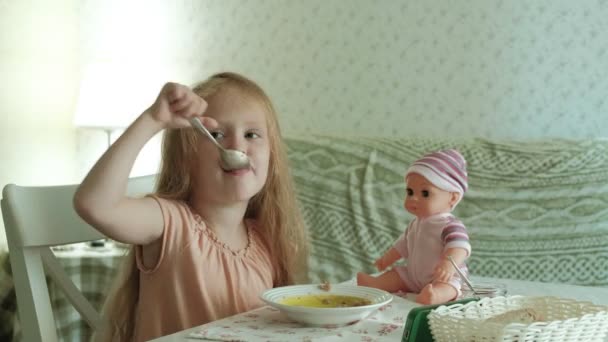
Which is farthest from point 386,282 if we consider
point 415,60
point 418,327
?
point 415,60

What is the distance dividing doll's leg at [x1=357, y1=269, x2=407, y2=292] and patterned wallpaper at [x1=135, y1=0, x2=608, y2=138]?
153 centimetres

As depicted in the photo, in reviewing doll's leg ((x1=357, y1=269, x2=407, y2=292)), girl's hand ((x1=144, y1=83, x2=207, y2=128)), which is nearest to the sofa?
doll's leg ((x1=357, y1=269, x2=407, y2=292))

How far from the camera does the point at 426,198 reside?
1062 millimetres

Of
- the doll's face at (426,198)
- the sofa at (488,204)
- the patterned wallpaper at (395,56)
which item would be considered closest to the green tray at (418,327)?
the doll's face at (426,198)

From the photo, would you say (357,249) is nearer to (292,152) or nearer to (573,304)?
(292,152)

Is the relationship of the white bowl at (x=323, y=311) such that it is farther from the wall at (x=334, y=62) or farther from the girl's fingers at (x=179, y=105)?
the wall at (x=334, y=62)

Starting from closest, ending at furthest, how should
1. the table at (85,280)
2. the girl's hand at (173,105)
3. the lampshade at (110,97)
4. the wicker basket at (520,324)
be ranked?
the wicker basket at (520,324) → the girl's hand at (173,105) → the table at (85,280) → the lampshade at (110,97)

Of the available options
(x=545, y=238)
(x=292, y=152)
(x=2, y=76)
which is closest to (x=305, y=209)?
(x=292, y=152)

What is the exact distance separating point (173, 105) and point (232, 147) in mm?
213

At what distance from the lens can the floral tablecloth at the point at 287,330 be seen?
0.80 meters

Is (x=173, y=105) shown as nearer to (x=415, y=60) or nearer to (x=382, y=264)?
(x=382, y=264)

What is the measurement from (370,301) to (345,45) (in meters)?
1.88

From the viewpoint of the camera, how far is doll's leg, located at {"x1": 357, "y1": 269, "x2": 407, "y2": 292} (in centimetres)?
111

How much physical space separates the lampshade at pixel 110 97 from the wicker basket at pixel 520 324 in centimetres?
200
